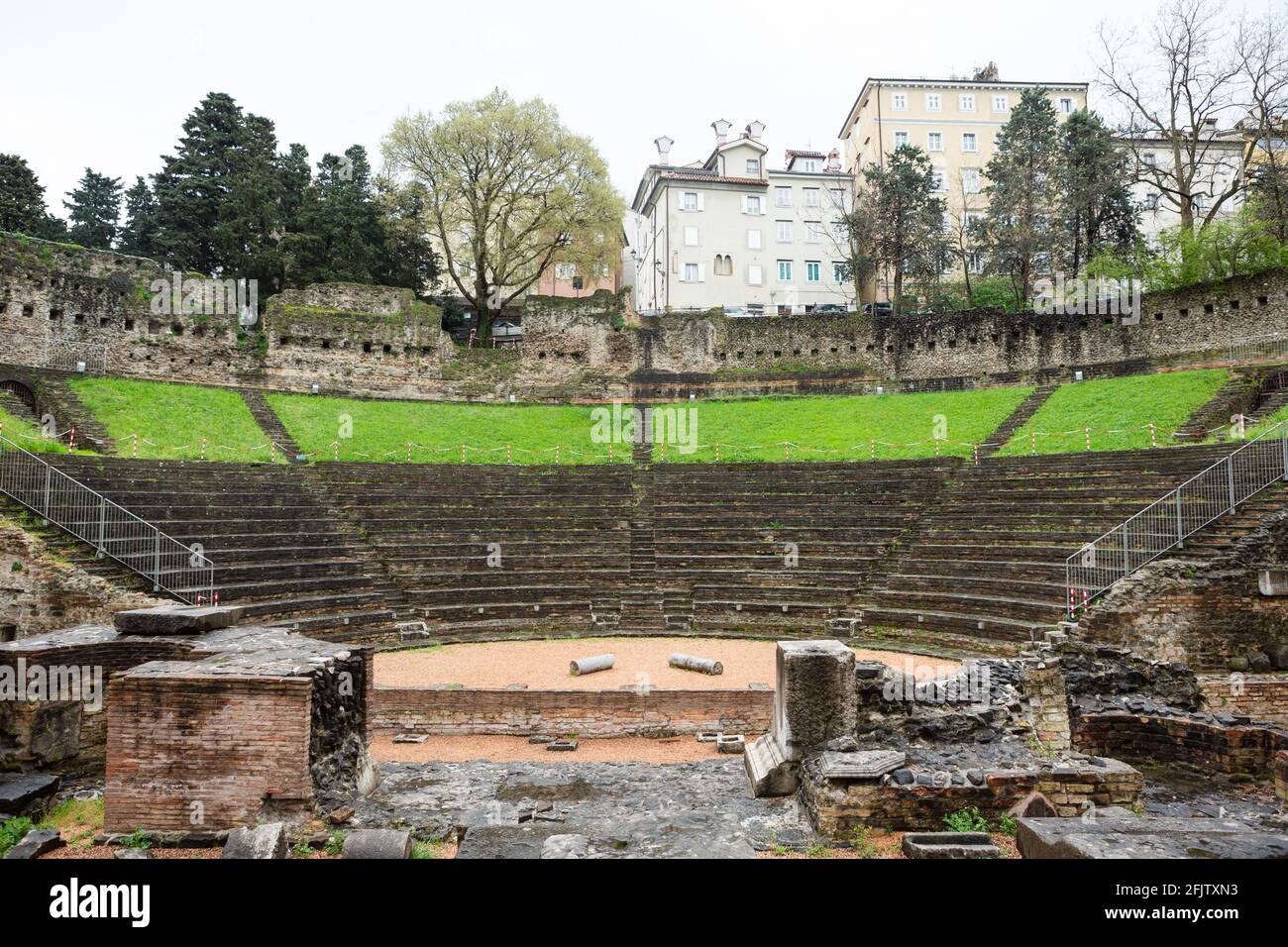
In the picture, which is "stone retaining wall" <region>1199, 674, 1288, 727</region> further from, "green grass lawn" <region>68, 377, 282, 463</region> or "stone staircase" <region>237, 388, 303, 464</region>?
"green grass lawn" <region>68, 377, 282, 463</region>

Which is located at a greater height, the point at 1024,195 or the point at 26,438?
the point at 1024,195

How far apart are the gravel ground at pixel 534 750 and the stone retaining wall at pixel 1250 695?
6784mm

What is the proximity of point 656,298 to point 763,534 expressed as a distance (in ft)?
90.6

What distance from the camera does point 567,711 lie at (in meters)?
10.6

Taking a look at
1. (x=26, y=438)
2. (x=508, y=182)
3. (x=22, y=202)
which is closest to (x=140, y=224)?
(x=22, y=202)

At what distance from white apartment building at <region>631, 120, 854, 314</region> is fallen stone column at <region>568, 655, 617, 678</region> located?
31.1m

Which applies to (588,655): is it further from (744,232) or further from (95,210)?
(95,210)

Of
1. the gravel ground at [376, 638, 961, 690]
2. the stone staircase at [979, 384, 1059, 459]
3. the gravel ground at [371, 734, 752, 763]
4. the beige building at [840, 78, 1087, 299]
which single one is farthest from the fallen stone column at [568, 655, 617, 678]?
the beige building at [840, 78, 1087, 299]

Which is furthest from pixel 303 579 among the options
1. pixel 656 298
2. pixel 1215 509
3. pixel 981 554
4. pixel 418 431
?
pixel 656 298

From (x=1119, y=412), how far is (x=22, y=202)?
4410 centimetres

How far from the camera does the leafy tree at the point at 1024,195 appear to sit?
1292 inches

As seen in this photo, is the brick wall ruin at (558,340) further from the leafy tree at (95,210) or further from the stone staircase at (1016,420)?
the leafy tree at (95,210)

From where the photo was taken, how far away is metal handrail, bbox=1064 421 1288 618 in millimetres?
12555

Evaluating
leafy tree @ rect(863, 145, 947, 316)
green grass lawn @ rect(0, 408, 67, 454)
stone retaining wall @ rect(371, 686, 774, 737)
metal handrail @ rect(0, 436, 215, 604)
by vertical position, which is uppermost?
leafy tree @ rect(863, 145, 947, 316)
